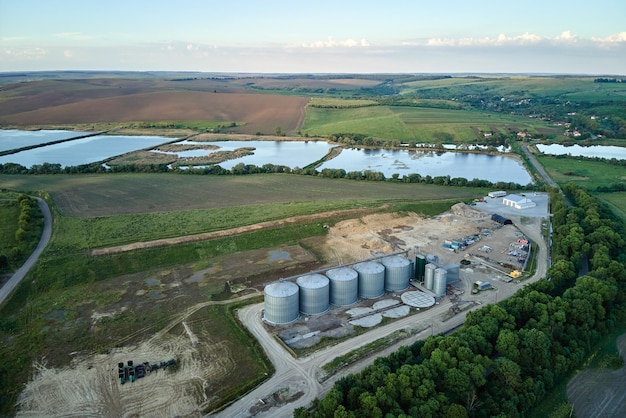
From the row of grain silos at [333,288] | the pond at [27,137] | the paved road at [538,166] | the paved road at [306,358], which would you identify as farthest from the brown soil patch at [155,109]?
the paved road at [306,358]

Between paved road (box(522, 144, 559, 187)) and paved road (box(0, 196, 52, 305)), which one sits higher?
paved road (box(522, 144, 559, 187))

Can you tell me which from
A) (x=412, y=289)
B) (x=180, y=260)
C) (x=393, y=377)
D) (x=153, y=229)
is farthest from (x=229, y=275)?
(x=393, y=377)

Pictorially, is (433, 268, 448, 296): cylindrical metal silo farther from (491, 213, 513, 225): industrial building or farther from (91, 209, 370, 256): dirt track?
(491, 213, 513, 225): industrial building

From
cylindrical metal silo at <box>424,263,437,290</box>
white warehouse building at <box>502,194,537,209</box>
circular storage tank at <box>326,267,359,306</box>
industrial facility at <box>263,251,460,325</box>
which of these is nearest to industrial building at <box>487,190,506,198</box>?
white warehouse building at <box>502,194,537,209</box>

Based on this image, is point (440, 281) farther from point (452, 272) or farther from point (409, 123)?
point (409, 123)

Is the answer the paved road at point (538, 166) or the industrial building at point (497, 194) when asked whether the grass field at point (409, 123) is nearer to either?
the paved road at point (538, 166)

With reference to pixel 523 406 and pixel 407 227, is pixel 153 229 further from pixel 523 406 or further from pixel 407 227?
pixel 523 406
